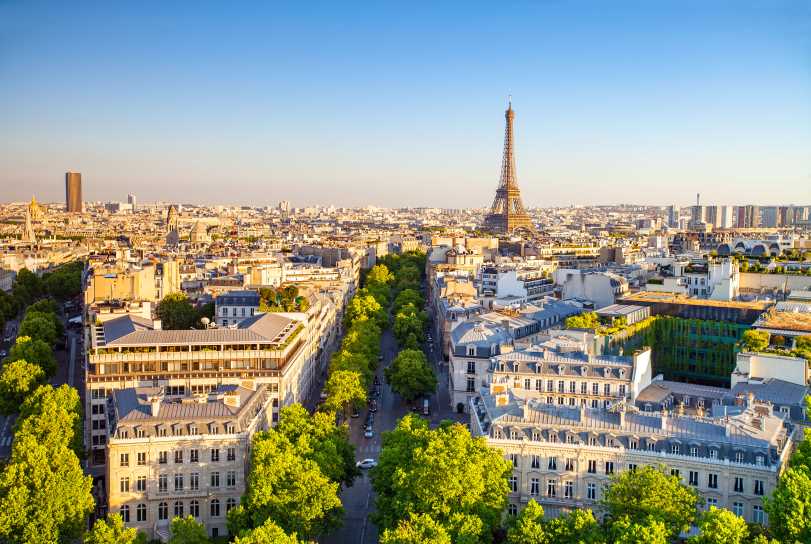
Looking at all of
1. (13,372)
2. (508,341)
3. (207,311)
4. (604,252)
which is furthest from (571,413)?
(604,252)

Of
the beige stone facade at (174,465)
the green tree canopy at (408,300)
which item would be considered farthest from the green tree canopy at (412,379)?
the green tree canopy at (408,300)

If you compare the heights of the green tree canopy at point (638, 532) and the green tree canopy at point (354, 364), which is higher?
the green tree canopy at point (638, 532)

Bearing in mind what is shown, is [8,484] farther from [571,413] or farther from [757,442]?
[757,442]

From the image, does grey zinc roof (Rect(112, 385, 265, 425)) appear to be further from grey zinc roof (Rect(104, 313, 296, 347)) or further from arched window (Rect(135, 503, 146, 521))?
grey zinc roof (Rect(104, 313, 296, 347))

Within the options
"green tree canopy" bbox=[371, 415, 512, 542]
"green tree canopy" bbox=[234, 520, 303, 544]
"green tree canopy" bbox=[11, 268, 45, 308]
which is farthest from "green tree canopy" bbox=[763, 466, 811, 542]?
"green tree canopy" bbox=[11, 268, 45, 308]

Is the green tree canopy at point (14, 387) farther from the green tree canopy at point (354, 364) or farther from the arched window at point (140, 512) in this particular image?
the green tree canopy at point (354, 364)

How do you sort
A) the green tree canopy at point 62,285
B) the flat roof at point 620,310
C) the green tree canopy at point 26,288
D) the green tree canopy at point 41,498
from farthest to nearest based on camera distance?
the green tree canopy at point 62,285 < the green tree canopy at point 26,288 < the flat roof at point 620,310 < the green tree canopy at point 41,498
